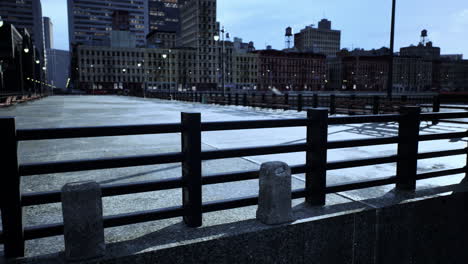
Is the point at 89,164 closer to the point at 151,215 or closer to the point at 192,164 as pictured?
the point at 151,215

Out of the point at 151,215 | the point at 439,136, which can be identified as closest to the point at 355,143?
the point at 439,136

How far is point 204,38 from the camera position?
149 m

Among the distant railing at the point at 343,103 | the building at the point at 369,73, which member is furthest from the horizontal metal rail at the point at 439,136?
the building at the point at 369,73

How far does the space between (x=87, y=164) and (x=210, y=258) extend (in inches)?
57.8

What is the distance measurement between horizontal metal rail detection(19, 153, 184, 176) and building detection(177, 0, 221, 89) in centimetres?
14523

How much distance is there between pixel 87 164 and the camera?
10.6 ft

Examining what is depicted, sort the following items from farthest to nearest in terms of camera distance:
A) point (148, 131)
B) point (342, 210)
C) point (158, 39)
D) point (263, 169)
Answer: point (158, 39)
point (342, 210)
point (263, 169)
point (148, 131)

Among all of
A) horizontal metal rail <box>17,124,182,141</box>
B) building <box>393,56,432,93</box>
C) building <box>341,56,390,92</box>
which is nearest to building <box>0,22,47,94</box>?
horizontal metal rail <box>17,124,182,141</box>

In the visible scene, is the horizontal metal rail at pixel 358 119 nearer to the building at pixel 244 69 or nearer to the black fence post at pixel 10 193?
the black fence post at pixel 10 193

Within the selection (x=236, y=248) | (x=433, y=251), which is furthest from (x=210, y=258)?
(x=433, y=251)

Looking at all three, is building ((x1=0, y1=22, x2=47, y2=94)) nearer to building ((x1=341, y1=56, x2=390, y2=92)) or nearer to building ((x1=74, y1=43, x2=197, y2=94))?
→ building ((x1=74, y1=43, x2=197, y2=94))

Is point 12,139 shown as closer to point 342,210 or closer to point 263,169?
point 263,169

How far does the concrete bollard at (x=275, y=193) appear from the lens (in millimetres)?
3703

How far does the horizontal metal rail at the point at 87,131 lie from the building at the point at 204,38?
145 meters
